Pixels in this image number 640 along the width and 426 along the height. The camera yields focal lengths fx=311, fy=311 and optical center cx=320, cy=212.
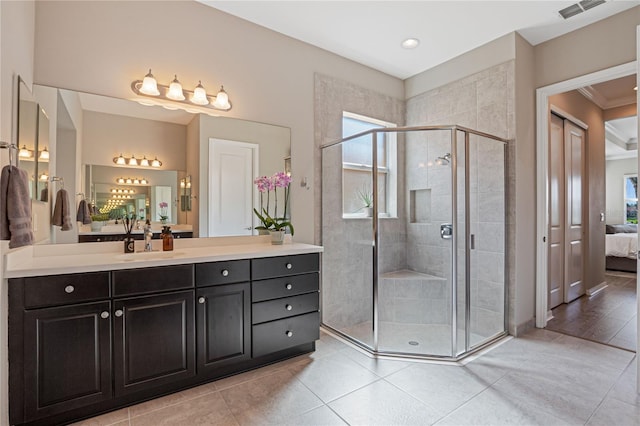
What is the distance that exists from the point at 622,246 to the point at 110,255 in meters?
7.78

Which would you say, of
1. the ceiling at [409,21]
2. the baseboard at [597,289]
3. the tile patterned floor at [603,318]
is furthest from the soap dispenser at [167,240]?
the baseboard at [597,289]

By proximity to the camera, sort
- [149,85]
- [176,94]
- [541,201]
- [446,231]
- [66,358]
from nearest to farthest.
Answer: [66,358] < [149,85] < [176,94] < [446,231] < [541,201]

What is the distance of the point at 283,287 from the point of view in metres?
2.38

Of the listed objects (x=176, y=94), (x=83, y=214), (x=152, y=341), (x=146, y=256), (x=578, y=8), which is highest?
(x=578, y=8)

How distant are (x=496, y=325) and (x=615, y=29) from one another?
2808mm

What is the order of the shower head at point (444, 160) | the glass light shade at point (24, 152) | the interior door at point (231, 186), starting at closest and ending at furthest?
1. the glass light shade at point (24, 152)
2. the interior door at point (231, 186)
3. the shower head at point (444, 160)

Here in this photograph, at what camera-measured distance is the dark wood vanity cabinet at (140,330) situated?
157 cm

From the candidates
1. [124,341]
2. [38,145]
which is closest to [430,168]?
[124,341]

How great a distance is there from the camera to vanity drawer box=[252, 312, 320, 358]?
7.39 feet

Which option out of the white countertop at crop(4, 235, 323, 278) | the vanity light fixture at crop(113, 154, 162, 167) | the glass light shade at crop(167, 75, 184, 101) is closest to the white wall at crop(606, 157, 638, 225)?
the white countertop at crop(4, 235, 323, 278)

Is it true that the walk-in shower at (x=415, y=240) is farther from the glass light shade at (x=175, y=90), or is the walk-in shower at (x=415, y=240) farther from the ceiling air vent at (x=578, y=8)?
the glass light shade at (x=175, y=90)

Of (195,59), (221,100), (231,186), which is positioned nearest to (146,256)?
(231,186)

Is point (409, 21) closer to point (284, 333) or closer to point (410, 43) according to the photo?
point (410, 43)

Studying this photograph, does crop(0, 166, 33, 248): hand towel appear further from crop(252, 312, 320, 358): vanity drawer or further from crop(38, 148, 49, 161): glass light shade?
crop(252, 312, 320, 358): vanity drawer
